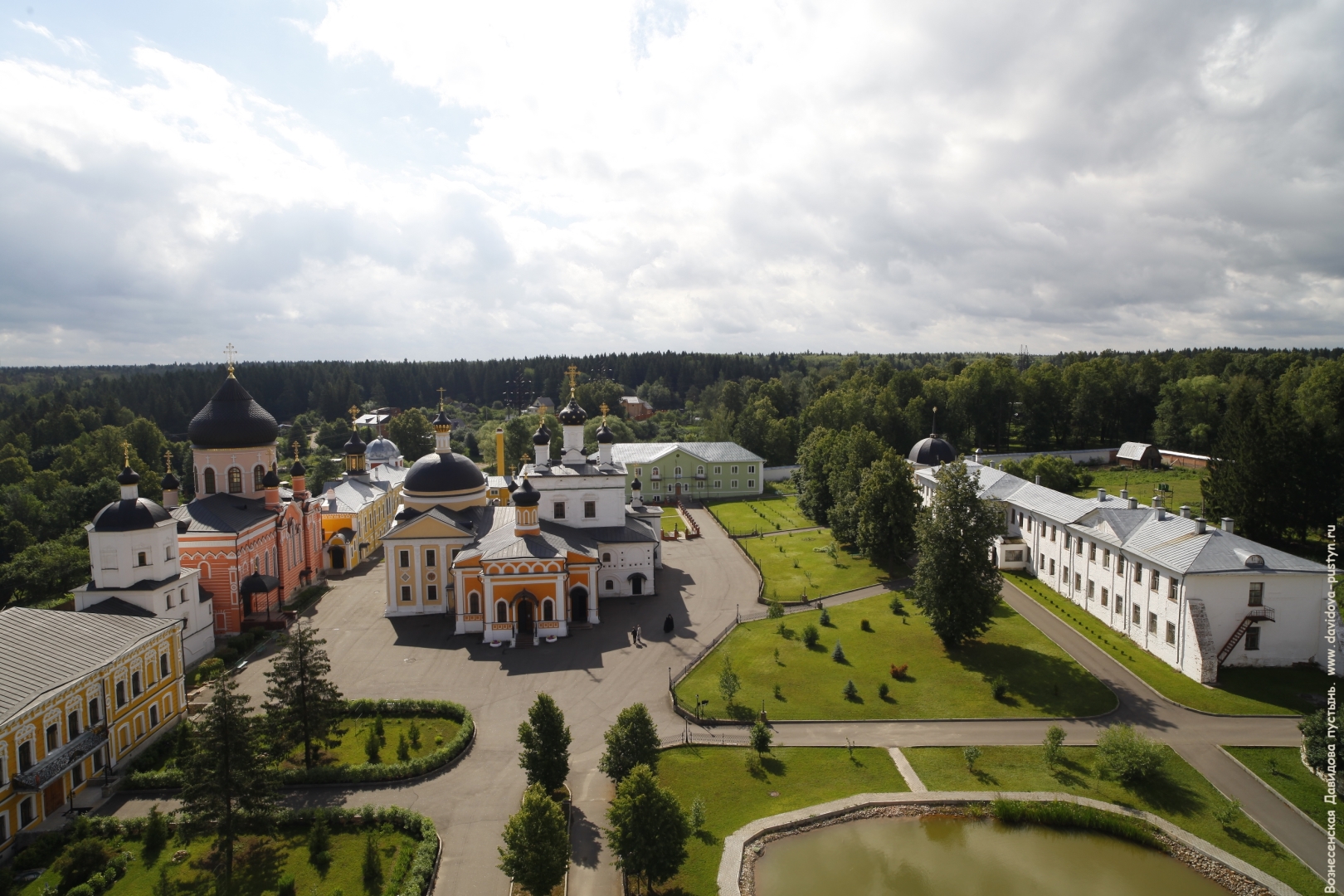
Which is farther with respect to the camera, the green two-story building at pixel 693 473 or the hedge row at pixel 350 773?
the green two-story building at pixel 693 473

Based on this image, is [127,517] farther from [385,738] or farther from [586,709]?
[586,709]

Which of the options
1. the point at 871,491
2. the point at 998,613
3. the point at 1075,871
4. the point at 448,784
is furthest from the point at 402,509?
the point at 1075,871

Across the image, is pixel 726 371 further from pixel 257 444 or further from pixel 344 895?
pixel 344 895

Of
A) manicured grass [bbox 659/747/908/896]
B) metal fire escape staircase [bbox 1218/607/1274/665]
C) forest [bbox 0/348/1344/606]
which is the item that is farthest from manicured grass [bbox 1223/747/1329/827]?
forest [bbox 0/348/1344/606]

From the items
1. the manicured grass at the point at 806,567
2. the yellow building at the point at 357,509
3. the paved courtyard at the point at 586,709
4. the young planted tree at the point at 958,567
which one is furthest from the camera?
the yellow building at the point at 357,509

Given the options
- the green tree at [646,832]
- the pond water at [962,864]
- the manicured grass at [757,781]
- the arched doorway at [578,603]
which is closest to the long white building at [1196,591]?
the pond water at [962,864]

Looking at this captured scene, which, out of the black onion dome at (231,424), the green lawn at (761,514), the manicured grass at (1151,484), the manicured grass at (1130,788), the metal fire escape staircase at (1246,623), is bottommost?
the manicured grass at (1130,788)

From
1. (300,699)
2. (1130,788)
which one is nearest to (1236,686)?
(1130,788)

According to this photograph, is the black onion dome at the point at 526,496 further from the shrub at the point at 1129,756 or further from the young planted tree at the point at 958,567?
the shrub at the point at 1129,756
